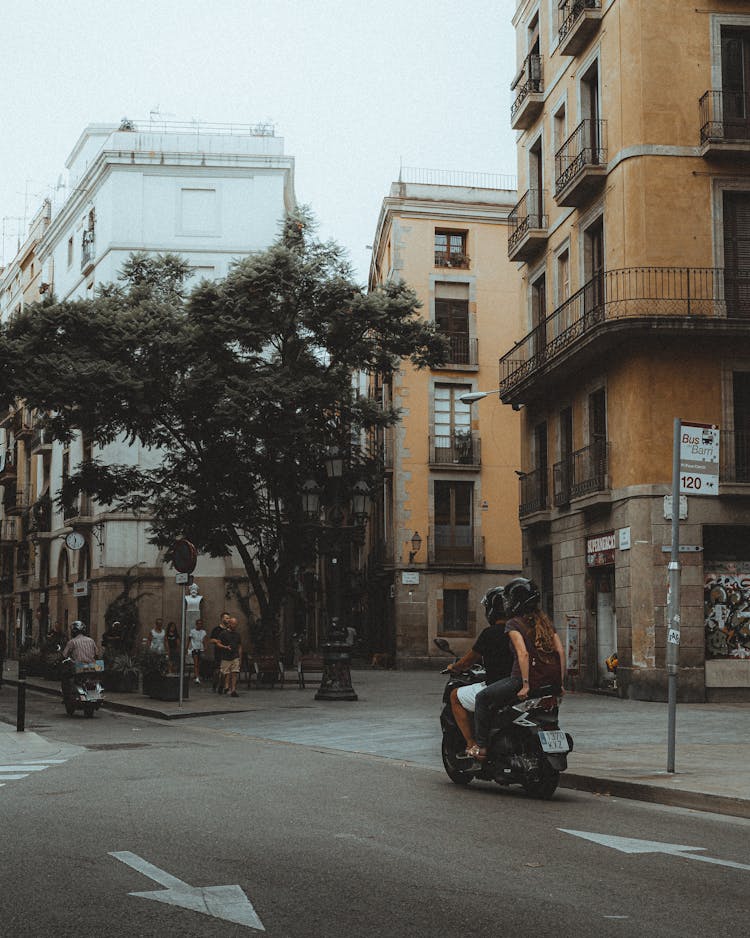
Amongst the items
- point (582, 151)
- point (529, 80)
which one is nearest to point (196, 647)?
point (582, 151)

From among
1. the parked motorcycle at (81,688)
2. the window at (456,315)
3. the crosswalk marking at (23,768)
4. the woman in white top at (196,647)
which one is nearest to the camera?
the crosswalk marking at (23,768)

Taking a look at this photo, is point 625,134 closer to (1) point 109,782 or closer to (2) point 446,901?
(1) point 109,782

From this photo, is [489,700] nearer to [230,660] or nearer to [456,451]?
[230,660]

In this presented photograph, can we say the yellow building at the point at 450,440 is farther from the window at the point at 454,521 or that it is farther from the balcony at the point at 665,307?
the balcony at the point at 665,307

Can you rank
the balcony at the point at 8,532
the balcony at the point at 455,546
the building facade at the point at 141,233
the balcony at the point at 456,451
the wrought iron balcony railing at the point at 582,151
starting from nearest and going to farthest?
the wrought iron balcony railing at the point at 582,151 → the building facade at the point at 141,233 → the balcony at the point at 455,546 → the balcony at the point at 456,451 → the balcony at the point at 8,532

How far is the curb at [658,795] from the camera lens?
945 cm

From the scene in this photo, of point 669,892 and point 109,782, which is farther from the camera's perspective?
point 109,782

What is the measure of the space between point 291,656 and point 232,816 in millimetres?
35654

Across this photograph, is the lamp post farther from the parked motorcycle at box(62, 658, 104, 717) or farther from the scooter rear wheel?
the scooter rear wheel

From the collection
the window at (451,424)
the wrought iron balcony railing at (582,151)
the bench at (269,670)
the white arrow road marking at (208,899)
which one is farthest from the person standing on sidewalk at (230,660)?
the window at (451,424)

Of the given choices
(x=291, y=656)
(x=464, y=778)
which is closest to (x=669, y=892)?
(x=464, y=778)

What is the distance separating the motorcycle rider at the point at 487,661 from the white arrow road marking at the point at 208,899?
4344 millimetres

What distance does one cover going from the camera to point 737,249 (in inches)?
981

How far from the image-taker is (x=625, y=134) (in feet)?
82.3
